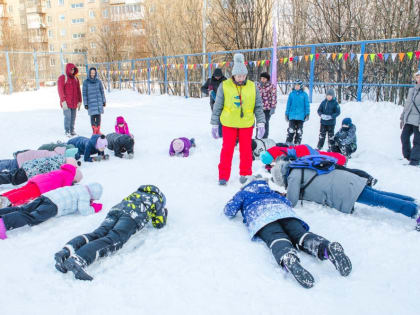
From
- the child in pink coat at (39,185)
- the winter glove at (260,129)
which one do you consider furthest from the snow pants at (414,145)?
the child in pink coat at (39,185)

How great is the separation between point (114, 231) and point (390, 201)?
8.93 feet

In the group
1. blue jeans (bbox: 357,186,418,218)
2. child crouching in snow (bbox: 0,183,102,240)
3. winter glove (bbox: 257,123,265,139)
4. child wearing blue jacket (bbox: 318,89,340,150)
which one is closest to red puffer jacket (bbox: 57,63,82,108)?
child crouching in snow (bbox: 0,183,102,240)

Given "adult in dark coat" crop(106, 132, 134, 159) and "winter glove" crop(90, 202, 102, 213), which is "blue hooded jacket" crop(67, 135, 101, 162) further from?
"winter glove" crop(90, 202, 102, 213)

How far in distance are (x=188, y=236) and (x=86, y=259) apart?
99 centimetres

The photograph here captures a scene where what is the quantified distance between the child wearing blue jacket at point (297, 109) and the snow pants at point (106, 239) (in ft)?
15.6

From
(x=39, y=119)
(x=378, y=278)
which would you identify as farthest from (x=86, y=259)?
(x=39, y=119)

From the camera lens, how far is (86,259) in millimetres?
2449

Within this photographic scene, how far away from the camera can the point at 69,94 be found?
26.0 feet

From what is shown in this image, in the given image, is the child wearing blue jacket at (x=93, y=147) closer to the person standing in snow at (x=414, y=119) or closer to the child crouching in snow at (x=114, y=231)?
the child crouching in snow at (x=114, y=231)

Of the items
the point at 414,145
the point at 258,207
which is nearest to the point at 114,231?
the point at 258,207

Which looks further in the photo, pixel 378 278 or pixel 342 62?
pixel 342 62

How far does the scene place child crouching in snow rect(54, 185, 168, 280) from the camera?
7.97ft

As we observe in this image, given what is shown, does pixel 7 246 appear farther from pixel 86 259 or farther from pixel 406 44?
pixel 406 44

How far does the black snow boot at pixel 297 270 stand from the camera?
2283 mm
